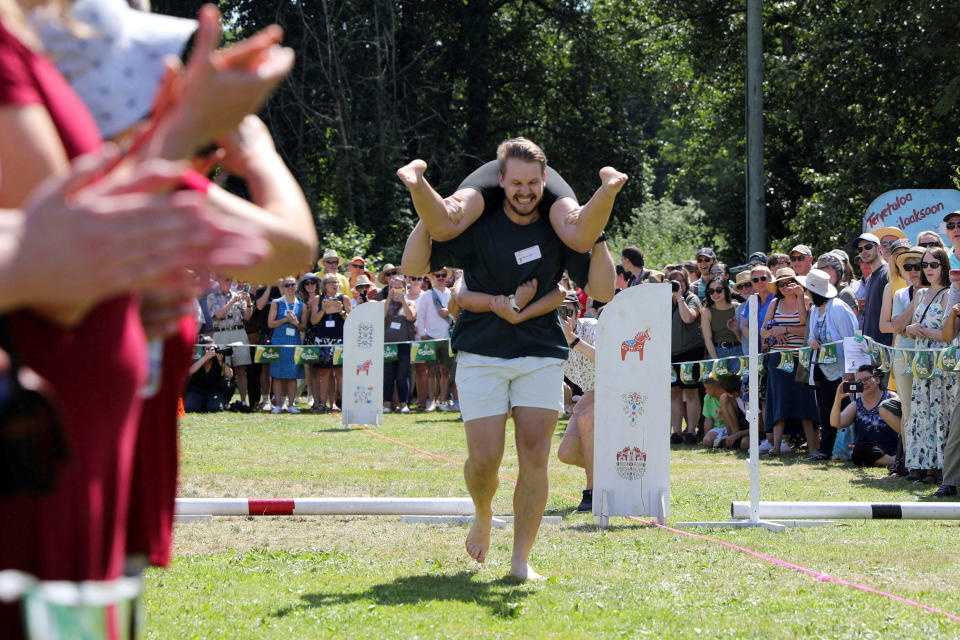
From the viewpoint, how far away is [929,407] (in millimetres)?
10312

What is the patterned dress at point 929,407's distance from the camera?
10.2m

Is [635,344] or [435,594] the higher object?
[635,344]

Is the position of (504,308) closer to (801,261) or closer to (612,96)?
(801,261)

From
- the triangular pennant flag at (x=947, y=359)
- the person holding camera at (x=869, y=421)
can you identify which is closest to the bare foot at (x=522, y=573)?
the triangular pennant flag at (x=947, y=359)

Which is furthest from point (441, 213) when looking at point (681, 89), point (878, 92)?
point (681, 89)

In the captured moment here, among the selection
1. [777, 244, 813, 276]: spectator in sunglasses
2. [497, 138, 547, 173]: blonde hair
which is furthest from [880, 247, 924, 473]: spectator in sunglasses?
[497, 138, 547, 173]: blonde hair

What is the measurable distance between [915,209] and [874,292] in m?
4.03

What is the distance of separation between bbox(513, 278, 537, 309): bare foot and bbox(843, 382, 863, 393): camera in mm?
6361

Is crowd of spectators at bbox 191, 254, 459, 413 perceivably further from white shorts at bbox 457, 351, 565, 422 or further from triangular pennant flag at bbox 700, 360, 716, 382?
white shorts at bbox 457, 351, 565, 422

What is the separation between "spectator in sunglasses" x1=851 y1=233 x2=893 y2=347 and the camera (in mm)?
11914

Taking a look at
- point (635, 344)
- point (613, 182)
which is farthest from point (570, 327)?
point (613, 182)

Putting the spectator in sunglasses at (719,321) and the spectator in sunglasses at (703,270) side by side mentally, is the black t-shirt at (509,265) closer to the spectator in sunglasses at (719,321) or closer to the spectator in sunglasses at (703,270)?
the spectator in sunglasses at (719,321)

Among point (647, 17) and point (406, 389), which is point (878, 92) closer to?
point (647, 17)

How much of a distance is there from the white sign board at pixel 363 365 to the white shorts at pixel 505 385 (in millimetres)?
10009
